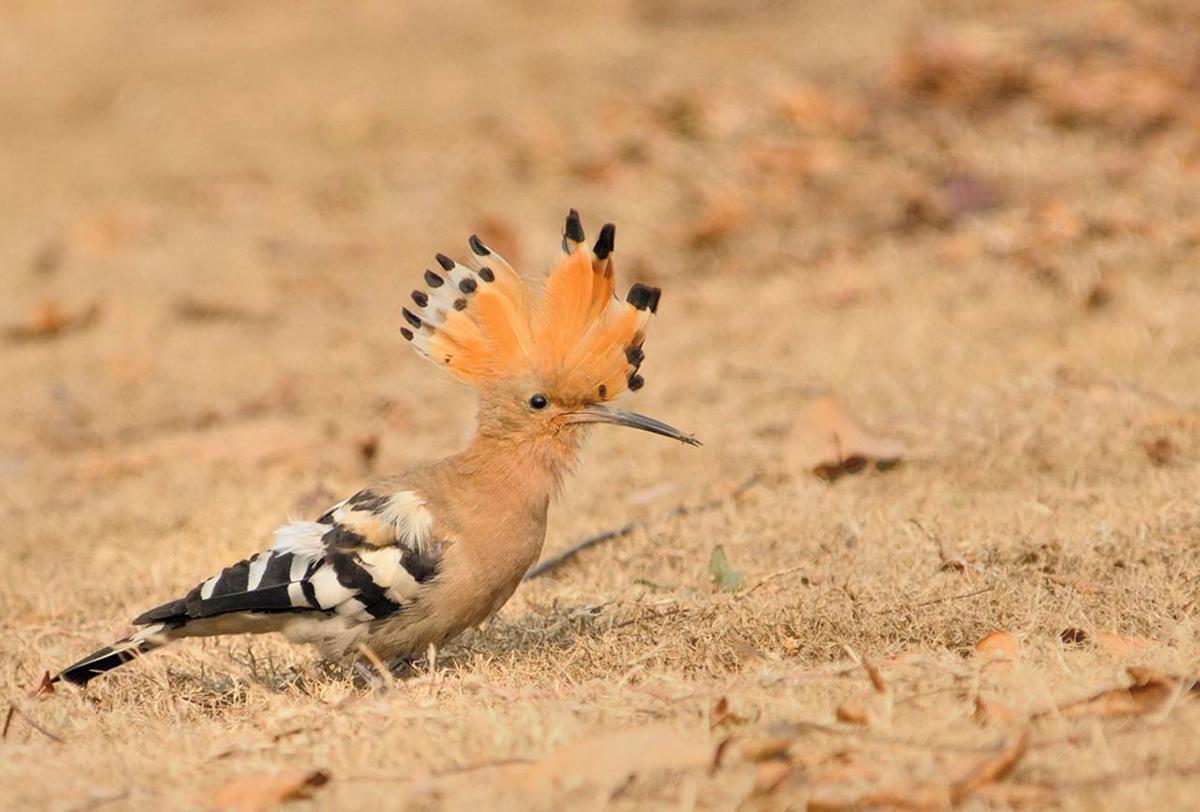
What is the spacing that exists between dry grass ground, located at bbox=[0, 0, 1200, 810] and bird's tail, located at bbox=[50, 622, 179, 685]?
0.06 meters

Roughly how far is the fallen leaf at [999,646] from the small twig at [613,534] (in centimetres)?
138

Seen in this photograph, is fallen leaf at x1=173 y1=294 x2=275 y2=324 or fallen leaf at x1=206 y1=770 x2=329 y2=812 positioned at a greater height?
fallen leaf at x1=173 y1=294 x2=275 y2=324

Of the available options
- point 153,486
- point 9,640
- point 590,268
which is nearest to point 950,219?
point 153,486

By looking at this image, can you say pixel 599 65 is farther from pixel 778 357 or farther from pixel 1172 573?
pixel 1172 573

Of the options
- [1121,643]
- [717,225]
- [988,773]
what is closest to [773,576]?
[1121,643]

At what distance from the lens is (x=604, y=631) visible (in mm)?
3826

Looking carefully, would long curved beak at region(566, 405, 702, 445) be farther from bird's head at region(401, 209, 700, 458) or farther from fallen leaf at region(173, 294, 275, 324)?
fallen leaf at region(173, 294, 275, 324)

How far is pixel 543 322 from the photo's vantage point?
12.6 feet

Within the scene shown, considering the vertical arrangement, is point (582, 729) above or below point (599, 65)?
below

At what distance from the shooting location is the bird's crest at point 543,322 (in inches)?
148

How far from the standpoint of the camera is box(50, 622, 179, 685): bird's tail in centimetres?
374

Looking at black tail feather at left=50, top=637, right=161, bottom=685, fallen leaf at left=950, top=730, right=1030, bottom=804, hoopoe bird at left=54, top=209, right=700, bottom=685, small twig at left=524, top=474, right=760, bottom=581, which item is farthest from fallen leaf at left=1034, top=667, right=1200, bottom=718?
black tail feather at left=50, top=637, right=161, bottom=685

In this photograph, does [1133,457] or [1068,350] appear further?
[1068,350]

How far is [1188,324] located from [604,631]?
126 inches
